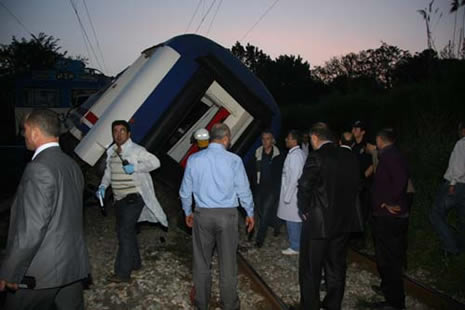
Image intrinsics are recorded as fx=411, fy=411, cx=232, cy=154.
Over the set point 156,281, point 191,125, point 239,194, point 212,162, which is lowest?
point 156,281

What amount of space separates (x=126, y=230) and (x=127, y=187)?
491 millimetres

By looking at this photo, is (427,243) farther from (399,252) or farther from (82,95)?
(82,95)

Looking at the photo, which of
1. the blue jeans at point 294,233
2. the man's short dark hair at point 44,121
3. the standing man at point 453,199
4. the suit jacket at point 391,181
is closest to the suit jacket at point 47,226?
the man's short dark hair at point 44,121

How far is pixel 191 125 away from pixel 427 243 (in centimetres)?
479

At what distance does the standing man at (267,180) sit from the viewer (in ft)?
20.8

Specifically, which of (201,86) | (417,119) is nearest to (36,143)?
(201,86)

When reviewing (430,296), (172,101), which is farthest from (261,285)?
(172,101)

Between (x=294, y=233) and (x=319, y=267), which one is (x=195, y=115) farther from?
(x=319, y=267)

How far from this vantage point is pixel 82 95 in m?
13.7

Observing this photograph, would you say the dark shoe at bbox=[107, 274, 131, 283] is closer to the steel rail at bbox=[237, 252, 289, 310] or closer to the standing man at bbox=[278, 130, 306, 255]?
the steel rail at bbox=[237, 252, 289, 310]

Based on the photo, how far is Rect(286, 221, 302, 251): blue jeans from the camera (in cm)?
586

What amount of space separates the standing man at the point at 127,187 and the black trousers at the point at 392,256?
2.46 m

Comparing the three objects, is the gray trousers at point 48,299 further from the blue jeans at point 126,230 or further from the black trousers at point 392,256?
the black trousers at point 392,256

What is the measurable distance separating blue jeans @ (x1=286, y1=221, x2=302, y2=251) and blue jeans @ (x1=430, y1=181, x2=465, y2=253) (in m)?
1.75
